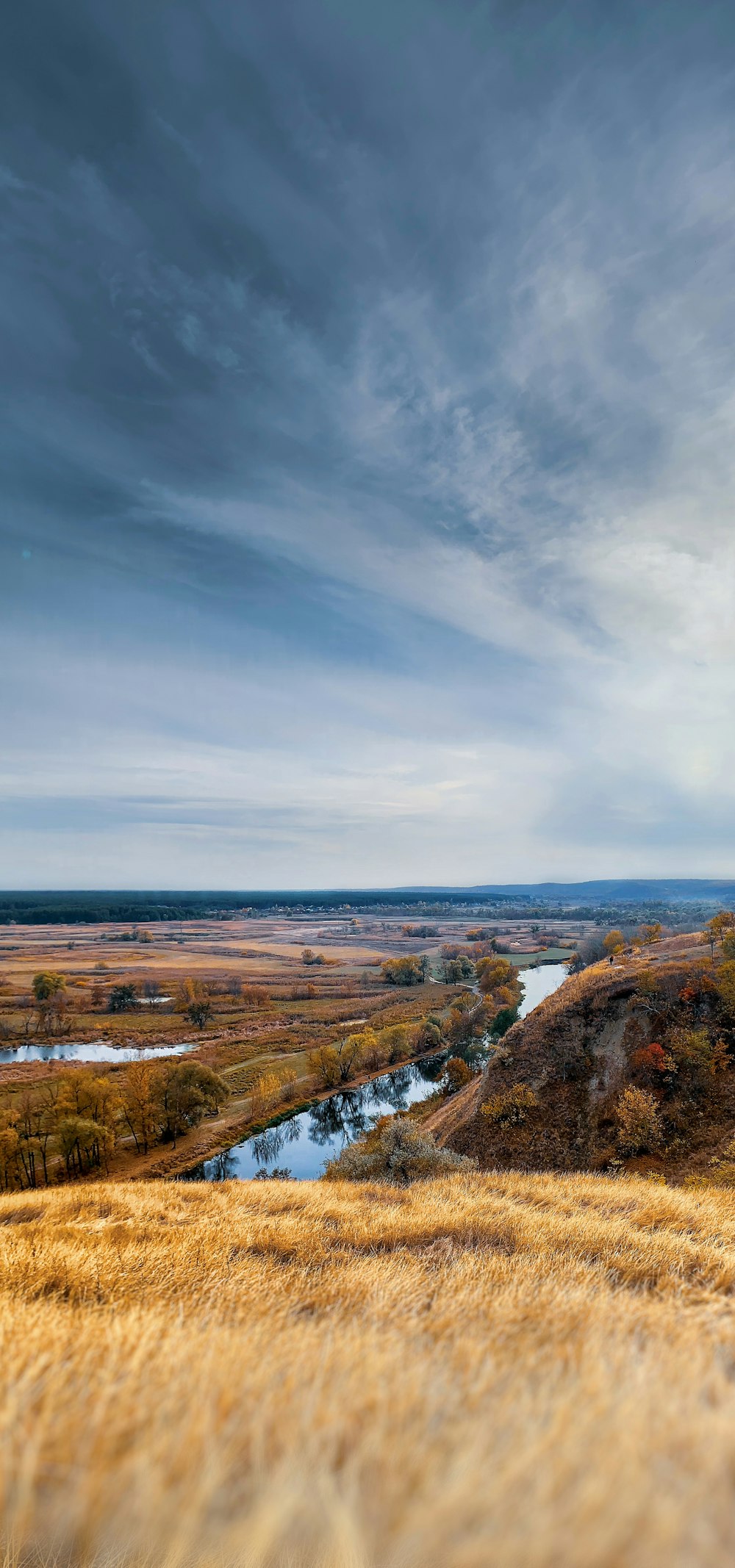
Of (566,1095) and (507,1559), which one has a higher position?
(507,1559)

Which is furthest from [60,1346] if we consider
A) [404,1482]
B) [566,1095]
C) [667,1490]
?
[566,1095]

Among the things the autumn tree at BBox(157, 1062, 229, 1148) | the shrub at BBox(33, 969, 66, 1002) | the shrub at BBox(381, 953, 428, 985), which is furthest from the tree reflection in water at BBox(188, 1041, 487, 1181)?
the shrub at BBox(33, 969, 66, 1002)

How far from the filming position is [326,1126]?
5062 cm

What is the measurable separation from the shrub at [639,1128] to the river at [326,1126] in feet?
63.5

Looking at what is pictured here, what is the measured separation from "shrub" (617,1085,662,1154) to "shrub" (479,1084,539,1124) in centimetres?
563

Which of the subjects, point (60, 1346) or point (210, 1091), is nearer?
point (60, 1346)

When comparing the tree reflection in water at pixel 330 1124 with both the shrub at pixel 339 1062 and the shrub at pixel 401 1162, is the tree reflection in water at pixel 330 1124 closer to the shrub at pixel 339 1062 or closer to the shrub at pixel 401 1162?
the shrub at pixel 339 1062

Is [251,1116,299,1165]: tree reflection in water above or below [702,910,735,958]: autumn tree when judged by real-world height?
below

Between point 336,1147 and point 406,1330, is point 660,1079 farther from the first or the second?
point 406,1330

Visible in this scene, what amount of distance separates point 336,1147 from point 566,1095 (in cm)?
2325

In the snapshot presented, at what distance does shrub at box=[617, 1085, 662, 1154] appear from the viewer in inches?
1025

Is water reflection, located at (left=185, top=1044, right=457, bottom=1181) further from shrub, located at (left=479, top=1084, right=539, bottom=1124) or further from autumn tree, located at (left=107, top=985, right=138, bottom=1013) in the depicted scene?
autumn tree, located at (left=107, top=985, right=138, bottom=1013)

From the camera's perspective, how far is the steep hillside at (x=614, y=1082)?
26422 millimetres

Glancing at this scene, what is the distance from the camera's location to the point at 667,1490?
5.90 feet
